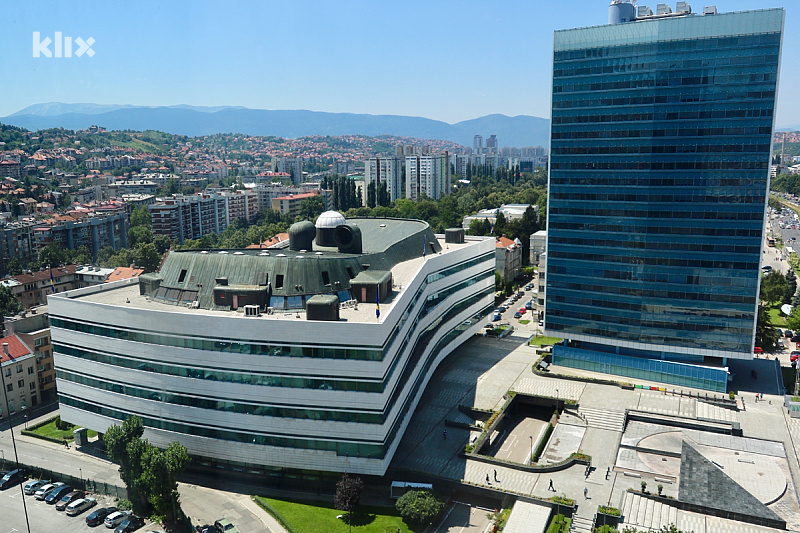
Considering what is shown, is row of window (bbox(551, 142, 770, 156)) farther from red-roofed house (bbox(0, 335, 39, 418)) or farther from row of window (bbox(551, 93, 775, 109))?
red-roofed house (bbox(0, 335, 39, 418))

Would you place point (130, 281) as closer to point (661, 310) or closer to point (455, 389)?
point (455, 389)

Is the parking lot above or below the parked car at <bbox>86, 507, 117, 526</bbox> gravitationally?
below

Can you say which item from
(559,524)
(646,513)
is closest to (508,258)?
(646,513)

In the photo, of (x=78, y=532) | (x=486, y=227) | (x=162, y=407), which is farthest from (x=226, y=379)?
(x=486, y=227)

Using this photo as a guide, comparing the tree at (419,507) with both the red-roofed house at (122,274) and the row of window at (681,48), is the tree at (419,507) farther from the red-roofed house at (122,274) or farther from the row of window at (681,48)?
the red-roofed house at (122,274)

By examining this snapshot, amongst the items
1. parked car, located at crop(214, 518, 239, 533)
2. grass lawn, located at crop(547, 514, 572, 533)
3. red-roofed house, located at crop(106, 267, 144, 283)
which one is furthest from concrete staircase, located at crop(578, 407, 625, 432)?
red-roofed house, located at crop(106, 267, 144, 283)

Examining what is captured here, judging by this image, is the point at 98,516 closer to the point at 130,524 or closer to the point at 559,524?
the point at 130,524
